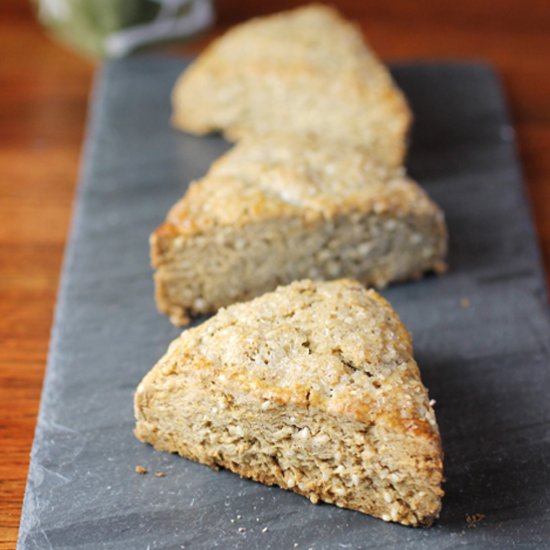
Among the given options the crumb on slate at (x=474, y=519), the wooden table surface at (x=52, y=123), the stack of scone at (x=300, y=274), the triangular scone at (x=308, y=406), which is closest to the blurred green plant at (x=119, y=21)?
the wooden table surface at (x=52, y=123)

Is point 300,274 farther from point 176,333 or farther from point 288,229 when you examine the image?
point 176,333

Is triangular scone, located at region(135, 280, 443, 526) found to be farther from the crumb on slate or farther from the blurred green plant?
the blurred green plant

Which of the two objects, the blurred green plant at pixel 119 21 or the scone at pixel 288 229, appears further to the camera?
the blurred green plant at pixel 119 21

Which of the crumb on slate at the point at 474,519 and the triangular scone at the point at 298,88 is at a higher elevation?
the triangular scone at the point at 298,88

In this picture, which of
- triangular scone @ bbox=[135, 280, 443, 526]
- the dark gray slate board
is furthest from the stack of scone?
the dark gray slate board

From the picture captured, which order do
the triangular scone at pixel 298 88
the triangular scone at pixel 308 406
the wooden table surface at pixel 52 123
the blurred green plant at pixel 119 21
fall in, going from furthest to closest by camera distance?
1. the blurred green plant at pixel 119 21
2. the triangular scone at pixel 298 88
3. the wooden table surface at pixel 52 123
4. the triangular scone at pixel 308 406

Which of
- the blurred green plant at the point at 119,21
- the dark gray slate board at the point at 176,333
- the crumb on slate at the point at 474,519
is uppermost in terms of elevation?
the blurred green plant at the point at 119,21

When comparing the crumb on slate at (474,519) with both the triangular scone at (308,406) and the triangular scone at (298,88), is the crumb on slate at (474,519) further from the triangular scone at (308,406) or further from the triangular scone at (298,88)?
the triangular scone at (298,88)

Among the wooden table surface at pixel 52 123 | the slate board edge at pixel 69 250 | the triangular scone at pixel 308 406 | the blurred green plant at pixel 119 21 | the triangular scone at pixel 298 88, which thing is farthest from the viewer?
the blurred green plant at pixel 119 21
